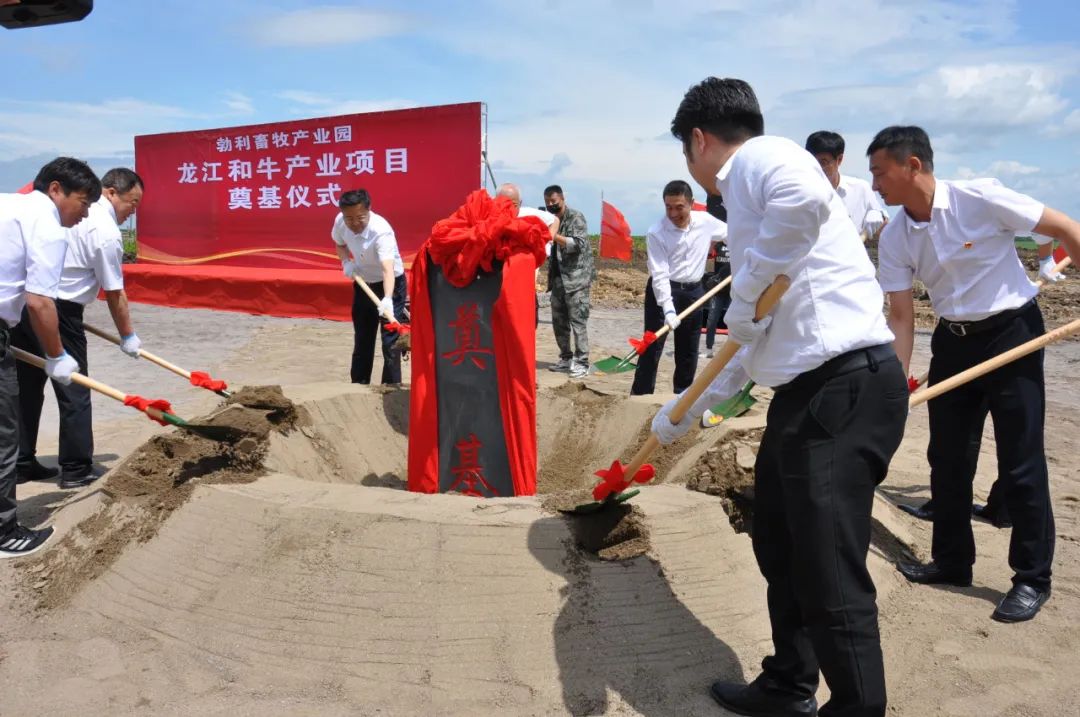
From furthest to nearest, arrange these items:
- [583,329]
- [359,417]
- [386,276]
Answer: [583,329] → [386,276] → [359,417]

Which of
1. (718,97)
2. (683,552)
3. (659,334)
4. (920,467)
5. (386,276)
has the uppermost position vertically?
(718,97)

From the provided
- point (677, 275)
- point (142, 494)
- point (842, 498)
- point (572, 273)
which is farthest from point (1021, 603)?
point (572, 273)

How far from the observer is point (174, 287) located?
11945 mm

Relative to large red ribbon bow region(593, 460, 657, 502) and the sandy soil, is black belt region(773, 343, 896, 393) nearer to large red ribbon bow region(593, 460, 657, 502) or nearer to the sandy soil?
large red ribbon bow region(593, 460, 657, 502)

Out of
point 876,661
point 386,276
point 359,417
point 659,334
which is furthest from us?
point 386,276

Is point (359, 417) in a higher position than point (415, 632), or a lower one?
higher

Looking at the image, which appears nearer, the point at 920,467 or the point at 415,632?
the point at 415,632

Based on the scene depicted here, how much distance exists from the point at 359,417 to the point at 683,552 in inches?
87.0

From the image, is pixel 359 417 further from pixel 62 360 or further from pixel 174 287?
pixel 174 287

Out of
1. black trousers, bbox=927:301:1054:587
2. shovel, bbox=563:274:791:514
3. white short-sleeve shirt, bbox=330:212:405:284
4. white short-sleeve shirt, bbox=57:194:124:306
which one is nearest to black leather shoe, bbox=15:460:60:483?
white short-sleeve shirt, bbox=57:194:124:306

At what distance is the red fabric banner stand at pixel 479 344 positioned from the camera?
3500 mm

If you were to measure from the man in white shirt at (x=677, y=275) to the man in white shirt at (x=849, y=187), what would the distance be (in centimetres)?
96

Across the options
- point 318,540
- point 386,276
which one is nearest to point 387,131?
point 386,276

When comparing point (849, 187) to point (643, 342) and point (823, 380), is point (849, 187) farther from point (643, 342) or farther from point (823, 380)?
point (823, 380)
